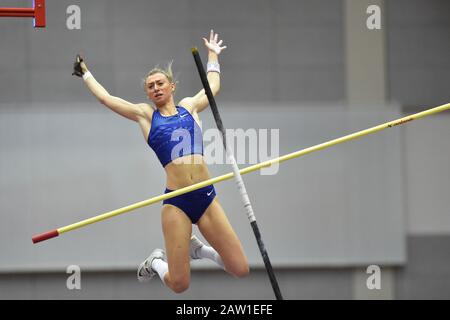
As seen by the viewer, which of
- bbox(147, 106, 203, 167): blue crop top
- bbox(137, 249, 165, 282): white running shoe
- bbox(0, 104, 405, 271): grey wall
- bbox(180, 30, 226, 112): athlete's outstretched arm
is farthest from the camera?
bbox(0, 104, 405, 271): grey wall

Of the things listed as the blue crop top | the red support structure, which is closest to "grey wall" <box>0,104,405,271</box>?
the red support structure

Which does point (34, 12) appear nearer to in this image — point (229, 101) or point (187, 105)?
point (187, 105)

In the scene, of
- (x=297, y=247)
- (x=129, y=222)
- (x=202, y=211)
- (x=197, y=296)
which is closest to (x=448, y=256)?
(x=297, y=247)

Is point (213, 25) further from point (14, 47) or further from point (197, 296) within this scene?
point (197, 296)

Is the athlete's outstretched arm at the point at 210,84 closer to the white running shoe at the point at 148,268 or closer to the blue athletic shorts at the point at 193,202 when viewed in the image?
the blue athletic shorts at the point at 193,202

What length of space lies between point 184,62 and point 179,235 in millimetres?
3287

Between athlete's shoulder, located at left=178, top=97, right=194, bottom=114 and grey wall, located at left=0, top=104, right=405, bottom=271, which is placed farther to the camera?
grey wall, located at left=0, top=104, right=405, bottom=271

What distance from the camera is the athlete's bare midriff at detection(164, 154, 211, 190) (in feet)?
19.4

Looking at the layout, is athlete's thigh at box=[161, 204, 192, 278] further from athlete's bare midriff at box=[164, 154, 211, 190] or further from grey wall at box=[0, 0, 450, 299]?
grey wall at box=[0, 0, 450, 299]

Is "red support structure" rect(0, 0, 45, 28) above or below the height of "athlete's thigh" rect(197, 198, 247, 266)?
above

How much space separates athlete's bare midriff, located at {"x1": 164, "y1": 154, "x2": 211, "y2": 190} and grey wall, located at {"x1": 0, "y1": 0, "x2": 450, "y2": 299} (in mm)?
2772

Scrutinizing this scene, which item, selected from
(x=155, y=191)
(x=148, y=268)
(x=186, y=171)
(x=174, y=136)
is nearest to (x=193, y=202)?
(x=186, y=171)

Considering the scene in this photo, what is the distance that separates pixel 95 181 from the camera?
8742 mm

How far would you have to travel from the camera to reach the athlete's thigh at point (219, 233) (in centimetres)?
596
